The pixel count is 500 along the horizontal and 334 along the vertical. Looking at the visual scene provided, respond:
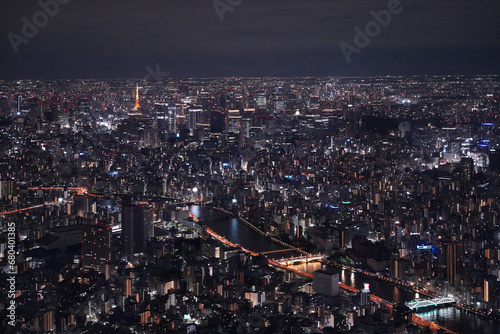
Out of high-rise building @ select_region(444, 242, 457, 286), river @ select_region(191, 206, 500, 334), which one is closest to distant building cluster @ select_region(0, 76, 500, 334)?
high-rise building @ select_region(444, 242, 457, 286)

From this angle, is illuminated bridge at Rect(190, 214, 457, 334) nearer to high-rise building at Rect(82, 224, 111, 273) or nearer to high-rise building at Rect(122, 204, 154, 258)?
high-rise building at Rect(122, 204, 154, 258)

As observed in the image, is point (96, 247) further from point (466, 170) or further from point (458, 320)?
point (466, 170)

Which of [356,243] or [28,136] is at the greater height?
[28,136]

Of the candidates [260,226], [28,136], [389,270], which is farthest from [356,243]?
[28,136]

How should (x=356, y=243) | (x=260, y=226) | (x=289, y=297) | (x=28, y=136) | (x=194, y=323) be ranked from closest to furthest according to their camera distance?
1. (x=194, y=323)
2. (x=289, y=297)
3. (x=356, y=243)
4. (x=260, y=226)
5. (x=28, y=136)

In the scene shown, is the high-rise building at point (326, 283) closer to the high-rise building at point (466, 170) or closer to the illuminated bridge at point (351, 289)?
the illuminated bridge at point (351, 289)

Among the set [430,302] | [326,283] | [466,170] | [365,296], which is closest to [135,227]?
[326,283]

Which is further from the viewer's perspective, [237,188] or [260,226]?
[237,188]

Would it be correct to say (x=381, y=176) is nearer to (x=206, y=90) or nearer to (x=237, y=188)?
(x=237, y=188)
